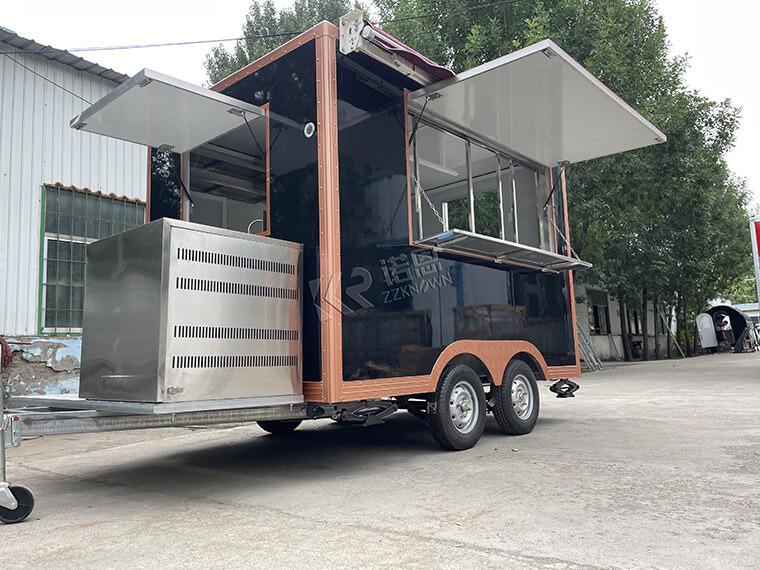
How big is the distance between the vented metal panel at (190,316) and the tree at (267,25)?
23994 millimetres

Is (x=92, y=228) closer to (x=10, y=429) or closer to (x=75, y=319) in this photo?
(x=75, y=319)

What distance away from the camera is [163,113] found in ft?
17.5

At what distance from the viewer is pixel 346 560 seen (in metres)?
3.05

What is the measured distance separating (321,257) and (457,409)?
2163 mm

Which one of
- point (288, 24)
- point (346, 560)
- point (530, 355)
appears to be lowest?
point (346, 560)

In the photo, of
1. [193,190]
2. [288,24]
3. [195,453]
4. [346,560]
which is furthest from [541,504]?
[288,24]

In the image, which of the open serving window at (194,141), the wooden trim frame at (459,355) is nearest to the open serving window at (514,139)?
the wooden trim frame at (459,355)

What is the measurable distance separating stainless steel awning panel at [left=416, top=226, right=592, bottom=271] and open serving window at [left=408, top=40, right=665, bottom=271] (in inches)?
0.5

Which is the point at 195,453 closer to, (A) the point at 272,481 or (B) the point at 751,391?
(A) the point at 272,481

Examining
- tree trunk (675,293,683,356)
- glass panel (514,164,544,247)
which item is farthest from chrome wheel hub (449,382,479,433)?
tree trunk (675,293,683,356)

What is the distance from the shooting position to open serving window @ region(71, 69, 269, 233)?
16.7ft

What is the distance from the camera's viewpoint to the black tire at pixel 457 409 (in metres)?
5.75

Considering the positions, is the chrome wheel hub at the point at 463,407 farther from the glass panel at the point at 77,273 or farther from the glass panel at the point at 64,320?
the glass panel at the point at 77,273

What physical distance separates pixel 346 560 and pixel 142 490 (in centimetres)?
243
